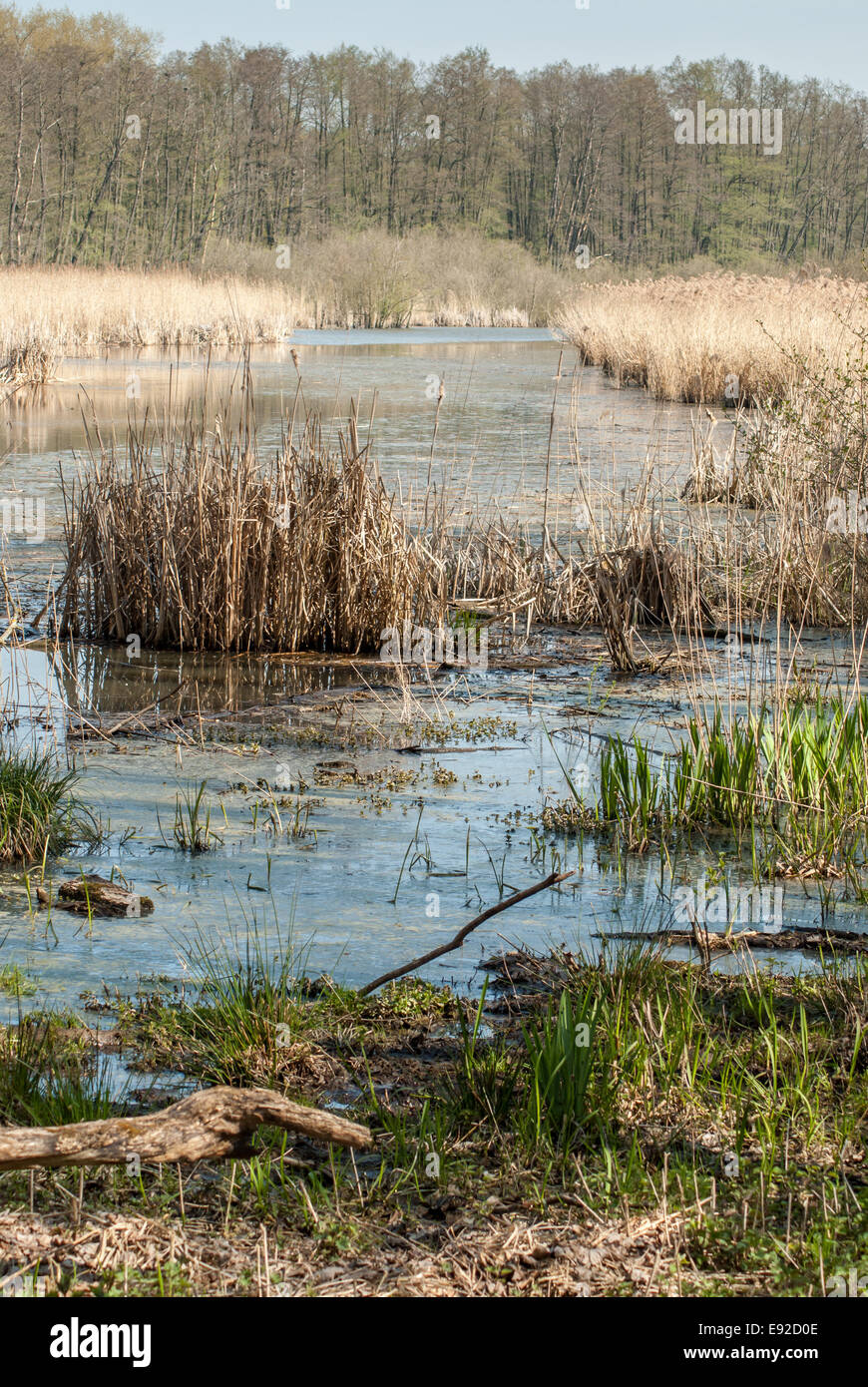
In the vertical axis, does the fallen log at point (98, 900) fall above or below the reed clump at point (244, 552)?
below

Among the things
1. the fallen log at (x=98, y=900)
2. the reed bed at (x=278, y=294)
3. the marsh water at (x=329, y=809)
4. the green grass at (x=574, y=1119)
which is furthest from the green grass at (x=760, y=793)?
the reed bed at (x=278, y=294)

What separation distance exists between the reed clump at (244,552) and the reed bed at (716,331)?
8.29 m

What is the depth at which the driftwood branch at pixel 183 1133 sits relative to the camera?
2176 mm

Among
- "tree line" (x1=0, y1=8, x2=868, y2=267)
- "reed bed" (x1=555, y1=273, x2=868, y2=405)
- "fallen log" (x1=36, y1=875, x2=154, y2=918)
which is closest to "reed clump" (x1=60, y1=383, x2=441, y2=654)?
A: "fallen log" (x1=36, y1=875, x2=154, y2=918)

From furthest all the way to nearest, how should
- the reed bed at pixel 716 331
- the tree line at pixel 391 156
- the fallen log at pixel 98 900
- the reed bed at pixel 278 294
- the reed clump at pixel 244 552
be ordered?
the tree line at pixel 391 156 → the reed bed at pixel 278 294 → the reed bed at pixel 716 331 → the reed clump at pixel 244 552 → the fallen log at pixel 98 900

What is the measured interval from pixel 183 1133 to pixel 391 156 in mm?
59780

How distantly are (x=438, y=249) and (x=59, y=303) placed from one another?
63.7 feet

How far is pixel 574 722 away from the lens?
231 inches

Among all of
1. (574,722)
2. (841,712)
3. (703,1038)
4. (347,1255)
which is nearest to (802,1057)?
(703,1038)

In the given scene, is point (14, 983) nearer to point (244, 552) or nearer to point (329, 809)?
point (329, 809)

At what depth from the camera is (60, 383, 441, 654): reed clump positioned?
6746 millimetres

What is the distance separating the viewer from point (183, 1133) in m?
2.27

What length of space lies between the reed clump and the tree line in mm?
36789

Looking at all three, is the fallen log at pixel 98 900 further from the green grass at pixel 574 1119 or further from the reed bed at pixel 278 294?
the reed bed at pixel 278 294
